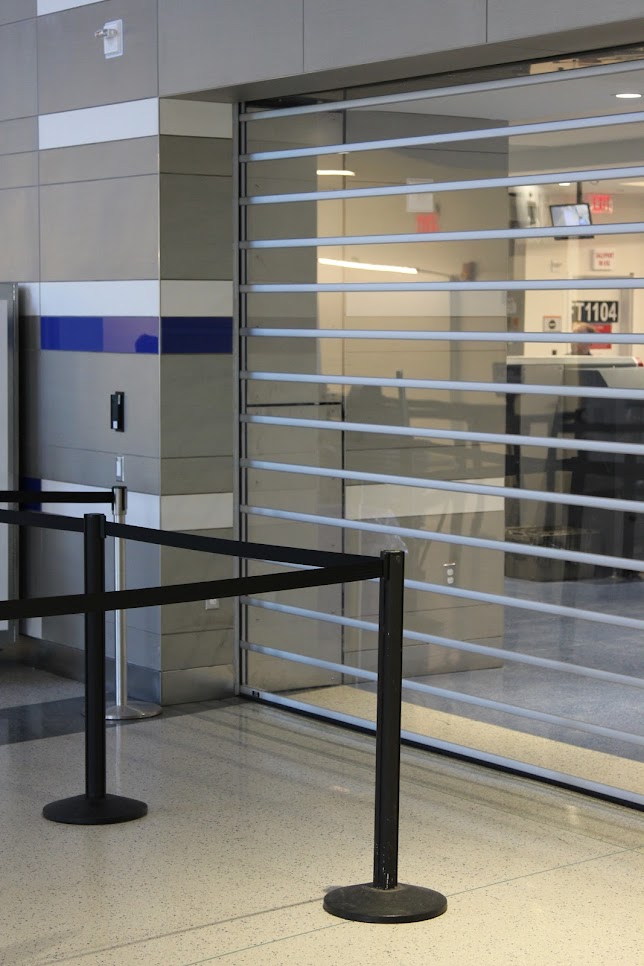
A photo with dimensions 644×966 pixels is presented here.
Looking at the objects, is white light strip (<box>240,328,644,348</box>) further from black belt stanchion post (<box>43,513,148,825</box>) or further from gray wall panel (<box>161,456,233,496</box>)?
black belt stanchion post (<box>43,513,148,825</box>)

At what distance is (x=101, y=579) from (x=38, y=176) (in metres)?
3.20

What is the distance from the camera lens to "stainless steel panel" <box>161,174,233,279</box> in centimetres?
710

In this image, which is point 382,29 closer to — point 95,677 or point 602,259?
point 602,259

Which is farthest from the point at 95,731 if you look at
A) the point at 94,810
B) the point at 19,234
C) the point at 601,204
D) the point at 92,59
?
the point at 92,59

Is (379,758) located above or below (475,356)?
below

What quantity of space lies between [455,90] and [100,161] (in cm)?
213

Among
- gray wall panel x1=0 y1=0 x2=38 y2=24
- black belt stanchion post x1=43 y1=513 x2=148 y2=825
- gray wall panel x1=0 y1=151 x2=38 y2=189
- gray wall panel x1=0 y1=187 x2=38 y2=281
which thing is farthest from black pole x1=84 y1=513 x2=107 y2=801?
gray wall panel x1=0 y1=0 x2=38 y2=24

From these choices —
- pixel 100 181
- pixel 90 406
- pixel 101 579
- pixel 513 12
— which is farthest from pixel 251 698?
pixel 513 12

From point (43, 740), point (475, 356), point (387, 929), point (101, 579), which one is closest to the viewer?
point (387, 929)

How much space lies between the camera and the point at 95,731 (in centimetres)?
548

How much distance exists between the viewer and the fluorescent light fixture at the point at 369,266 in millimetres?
6488

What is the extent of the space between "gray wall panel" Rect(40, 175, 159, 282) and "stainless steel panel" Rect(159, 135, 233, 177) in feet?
0.40

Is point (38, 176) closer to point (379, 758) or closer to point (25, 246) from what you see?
point (25, 246)

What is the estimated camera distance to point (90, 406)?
760 centimetres
